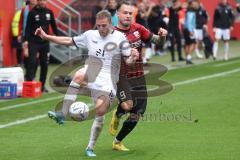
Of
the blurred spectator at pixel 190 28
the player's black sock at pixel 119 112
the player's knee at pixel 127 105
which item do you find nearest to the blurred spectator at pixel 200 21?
the blurred spectator at pixel 190 28

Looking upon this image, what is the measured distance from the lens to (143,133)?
42.0 ft

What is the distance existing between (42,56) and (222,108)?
16.4 ft

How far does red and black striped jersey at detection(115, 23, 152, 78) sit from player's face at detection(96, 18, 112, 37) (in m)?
0.63

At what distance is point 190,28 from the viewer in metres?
28.5

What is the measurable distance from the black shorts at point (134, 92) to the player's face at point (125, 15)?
0.79m

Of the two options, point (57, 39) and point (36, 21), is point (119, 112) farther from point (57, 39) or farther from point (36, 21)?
point (36, 21)

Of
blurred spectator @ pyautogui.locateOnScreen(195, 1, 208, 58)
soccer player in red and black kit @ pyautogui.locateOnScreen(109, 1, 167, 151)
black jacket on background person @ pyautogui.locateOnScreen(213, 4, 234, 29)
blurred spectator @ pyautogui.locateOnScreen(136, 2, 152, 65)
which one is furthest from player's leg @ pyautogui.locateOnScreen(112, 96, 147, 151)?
black jacket on background person @ pyautogui.locateOnScreen(213, 4, 234, 29)

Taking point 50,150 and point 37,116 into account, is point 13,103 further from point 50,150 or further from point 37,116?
point 50,150

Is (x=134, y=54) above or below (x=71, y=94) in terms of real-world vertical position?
above

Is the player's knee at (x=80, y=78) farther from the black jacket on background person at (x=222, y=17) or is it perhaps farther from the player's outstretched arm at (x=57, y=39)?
the black jacket on background person at (x=222, y=17)

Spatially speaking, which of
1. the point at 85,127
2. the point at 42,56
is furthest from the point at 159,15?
the point at 85,127

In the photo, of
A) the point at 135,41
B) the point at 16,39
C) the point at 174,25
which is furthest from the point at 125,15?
the point at 174,25

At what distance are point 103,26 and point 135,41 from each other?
0.90 meters

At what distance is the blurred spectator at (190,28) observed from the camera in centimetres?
2783
